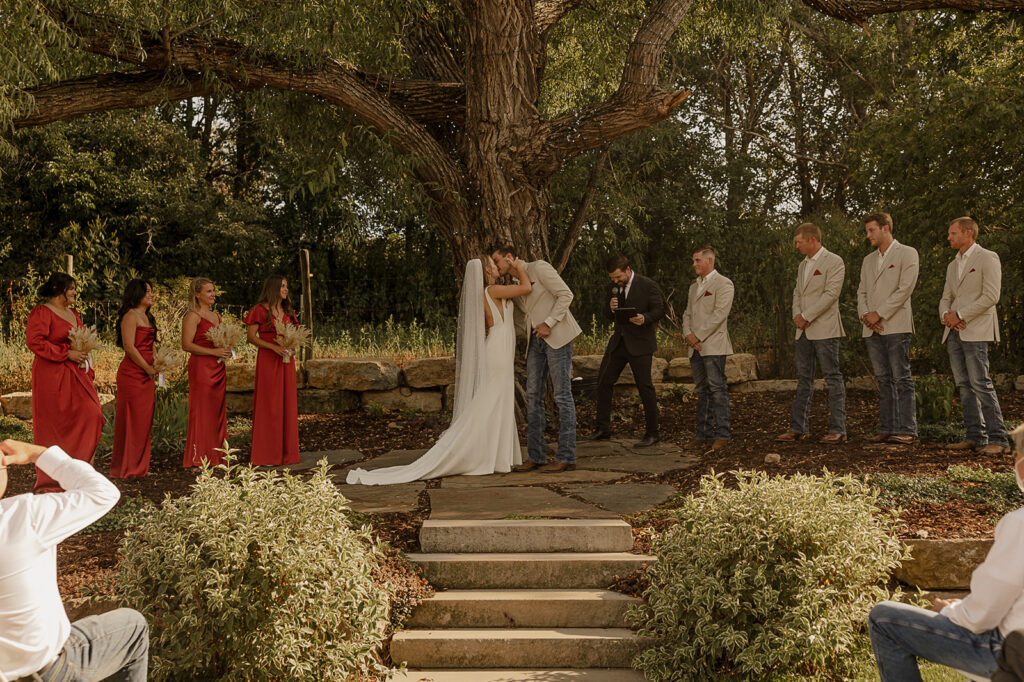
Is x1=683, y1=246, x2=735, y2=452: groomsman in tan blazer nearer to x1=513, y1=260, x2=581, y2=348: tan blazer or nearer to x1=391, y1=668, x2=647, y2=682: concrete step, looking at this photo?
x1=513, y1=260, x2=581, y2=348: tan blazer

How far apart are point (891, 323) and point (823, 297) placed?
1.98ft

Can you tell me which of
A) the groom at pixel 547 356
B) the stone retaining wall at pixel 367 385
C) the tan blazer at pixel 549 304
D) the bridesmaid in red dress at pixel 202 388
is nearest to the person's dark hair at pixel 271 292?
the bridesmaid in red dress at pixel 202 388

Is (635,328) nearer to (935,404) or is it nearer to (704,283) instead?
(704,283)

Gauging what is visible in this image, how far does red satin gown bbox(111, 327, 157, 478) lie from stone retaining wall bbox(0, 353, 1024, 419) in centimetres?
317

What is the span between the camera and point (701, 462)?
24.6 feet

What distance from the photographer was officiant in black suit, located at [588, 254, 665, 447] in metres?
8.41

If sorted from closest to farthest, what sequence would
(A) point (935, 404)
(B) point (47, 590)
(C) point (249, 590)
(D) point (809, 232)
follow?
(B) point (47, 590)
(C) point (249, 590)
(D) point (809, 232)
(A) point (935, 404)

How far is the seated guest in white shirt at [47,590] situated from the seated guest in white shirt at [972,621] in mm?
2680

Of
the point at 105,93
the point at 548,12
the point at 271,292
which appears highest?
the point at 548,12

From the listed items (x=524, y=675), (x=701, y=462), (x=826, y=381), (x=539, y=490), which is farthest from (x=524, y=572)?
(x=826, y=381)

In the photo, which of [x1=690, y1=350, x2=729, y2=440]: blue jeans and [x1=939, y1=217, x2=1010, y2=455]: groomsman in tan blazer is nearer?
[x1=939, y1=217, x2=1010, y2=455]: groomsman in tan blazer

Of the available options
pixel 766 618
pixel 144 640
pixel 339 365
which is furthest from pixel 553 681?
pixel 339 365

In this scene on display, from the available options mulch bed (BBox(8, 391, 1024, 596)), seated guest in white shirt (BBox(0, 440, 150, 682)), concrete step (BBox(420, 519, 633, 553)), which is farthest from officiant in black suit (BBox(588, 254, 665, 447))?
seated guest in white shirt (BBox(0, 440, 150, 682))

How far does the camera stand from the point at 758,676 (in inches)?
150
